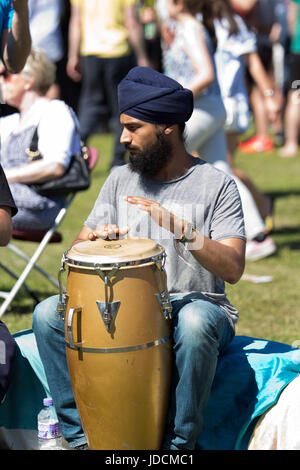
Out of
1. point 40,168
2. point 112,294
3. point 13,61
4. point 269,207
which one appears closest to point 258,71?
point 269,207

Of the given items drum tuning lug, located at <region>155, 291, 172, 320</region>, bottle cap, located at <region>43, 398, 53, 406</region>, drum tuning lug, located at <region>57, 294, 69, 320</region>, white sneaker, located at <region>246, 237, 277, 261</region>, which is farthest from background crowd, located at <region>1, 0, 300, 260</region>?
drum tuning lug, located at <region>155, 291, 172, 320</region>

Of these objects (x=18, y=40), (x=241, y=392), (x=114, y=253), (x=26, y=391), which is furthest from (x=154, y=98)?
(x=26, y=391)

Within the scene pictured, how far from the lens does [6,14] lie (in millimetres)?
3637

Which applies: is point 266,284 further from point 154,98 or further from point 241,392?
point 154,98

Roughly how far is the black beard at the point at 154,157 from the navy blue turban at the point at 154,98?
0.27 ft

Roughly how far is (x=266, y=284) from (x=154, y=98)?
8.11 feet

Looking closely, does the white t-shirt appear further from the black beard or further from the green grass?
the black beard

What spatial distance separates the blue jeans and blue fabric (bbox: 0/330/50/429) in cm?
20

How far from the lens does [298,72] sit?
9.16 metres

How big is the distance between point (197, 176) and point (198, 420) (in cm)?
90

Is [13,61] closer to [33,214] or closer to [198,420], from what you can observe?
[33,214]

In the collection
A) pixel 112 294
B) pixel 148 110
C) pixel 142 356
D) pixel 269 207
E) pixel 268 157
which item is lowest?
pixel 268 157

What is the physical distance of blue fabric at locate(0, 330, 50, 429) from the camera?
3.23m

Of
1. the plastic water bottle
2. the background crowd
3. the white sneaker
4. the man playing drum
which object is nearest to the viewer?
the man playing drum
